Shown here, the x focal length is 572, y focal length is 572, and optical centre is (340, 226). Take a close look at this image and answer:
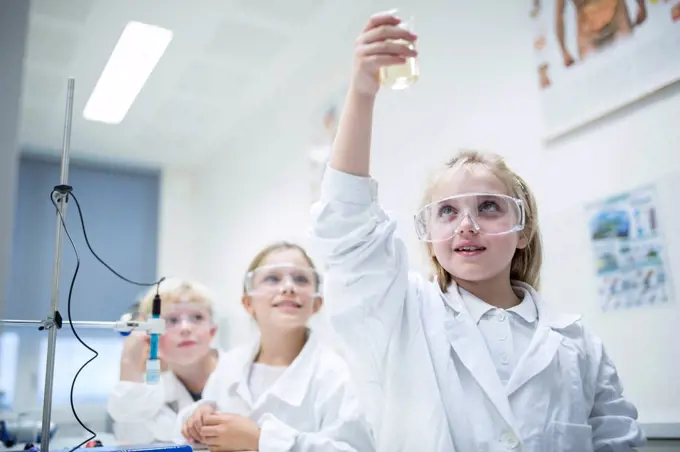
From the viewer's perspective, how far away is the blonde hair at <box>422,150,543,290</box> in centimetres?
144

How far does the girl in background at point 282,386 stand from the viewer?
1.54 metres

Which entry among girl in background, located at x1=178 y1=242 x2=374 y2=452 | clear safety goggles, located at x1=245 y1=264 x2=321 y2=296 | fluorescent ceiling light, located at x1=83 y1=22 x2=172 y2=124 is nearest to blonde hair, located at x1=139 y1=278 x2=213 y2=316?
girl in background, located at x1=178 y1=242 x2=374 y2=452

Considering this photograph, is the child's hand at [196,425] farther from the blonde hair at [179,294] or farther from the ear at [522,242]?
the ear at [522,242]

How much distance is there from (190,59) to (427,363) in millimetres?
3214

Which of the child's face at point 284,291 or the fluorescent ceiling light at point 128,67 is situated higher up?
the fluorescent ceiling light at point 128,67

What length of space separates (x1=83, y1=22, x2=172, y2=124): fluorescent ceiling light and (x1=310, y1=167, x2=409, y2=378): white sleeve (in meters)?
2.81

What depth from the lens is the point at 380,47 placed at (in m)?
1.07

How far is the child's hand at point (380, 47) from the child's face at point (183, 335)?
4.97ft

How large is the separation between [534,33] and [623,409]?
5.08ft

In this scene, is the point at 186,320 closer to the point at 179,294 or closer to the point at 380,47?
the point at 179,294

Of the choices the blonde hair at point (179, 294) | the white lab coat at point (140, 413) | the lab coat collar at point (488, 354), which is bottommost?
the white lab coat at point (140, 413)

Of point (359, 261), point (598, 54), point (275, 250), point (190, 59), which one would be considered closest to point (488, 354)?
point (359, 261)

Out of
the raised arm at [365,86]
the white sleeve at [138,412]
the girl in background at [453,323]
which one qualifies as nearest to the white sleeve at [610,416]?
the girl in background at [453,323]

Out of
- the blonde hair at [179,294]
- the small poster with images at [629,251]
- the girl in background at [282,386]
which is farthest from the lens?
the blonde hair at [179,294]
